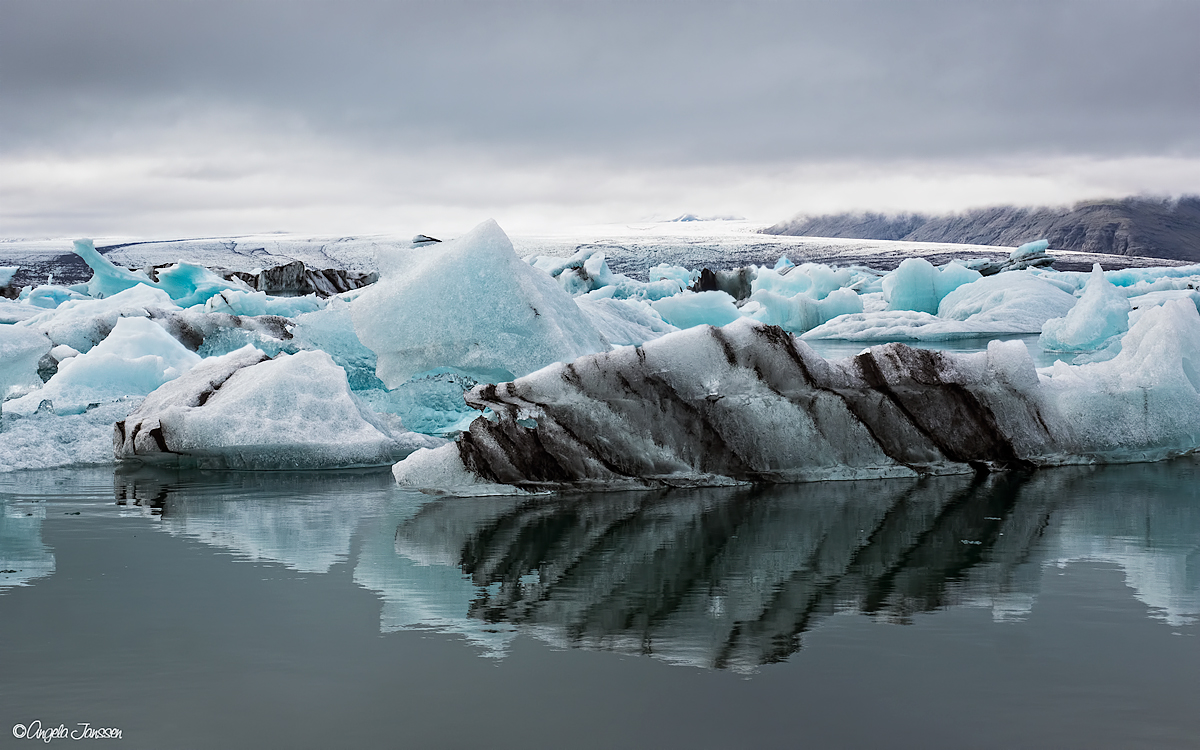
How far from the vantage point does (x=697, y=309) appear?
16422mm

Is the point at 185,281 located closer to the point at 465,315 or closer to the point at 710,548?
the point at 465,315

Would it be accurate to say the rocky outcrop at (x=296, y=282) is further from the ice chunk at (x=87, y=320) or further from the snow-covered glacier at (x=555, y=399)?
the snow-covered glacier at (x=555, y=399)

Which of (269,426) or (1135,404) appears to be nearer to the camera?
(1135,404)

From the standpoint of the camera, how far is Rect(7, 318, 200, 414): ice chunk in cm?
800

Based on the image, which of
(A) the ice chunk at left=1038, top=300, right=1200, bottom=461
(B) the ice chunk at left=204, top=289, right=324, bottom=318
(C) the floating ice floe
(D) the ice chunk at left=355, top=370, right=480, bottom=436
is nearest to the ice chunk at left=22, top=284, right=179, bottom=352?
(B) the ice chunk at left=204, top=289, right=324, bottom=318

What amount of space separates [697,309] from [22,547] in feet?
43.2

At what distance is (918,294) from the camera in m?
21.8

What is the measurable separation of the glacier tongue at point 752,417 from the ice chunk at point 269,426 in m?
1.18

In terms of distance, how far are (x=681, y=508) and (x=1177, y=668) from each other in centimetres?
241

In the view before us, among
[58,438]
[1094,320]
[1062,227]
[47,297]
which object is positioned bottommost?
[58,438]

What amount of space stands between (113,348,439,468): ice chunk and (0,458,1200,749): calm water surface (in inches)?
53.5

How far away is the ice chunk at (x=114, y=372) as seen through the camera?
8.00 metres

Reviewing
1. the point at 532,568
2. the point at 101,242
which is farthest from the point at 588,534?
the point at 101,242

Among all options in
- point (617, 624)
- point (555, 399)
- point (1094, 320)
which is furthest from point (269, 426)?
point (1094, 320)
